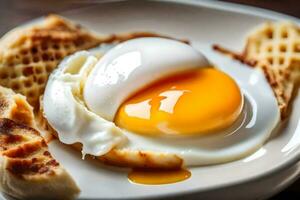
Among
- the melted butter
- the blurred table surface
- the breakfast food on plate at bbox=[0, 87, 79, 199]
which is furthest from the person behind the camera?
the blurred table surface

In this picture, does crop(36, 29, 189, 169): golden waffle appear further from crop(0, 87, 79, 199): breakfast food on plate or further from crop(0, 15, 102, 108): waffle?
crop(0, 15, 102, 108): waffle

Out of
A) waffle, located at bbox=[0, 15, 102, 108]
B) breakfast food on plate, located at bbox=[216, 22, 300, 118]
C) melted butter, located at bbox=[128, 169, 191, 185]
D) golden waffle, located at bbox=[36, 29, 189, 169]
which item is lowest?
melted butter, located at bbox=[128, 169, 191, 185]

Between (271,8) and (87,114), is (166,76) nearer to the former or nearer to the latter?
(87,114)

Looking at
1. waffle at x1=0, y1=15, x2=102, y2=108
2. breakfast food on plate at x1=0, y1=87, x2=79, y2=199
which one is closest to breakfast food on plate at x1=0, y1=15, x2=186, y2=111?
waffle at x1=0, y1=15, x2=102, y2=108

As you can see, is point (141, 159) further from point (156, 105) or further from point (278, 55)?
point (278, 55)

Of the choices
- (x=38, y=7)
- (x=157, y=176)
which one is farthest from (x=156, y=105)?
(x=38, y=7)

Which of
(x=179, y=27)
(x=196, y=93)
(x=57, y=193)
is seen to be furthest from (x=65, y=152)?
(x=179, y=27)
